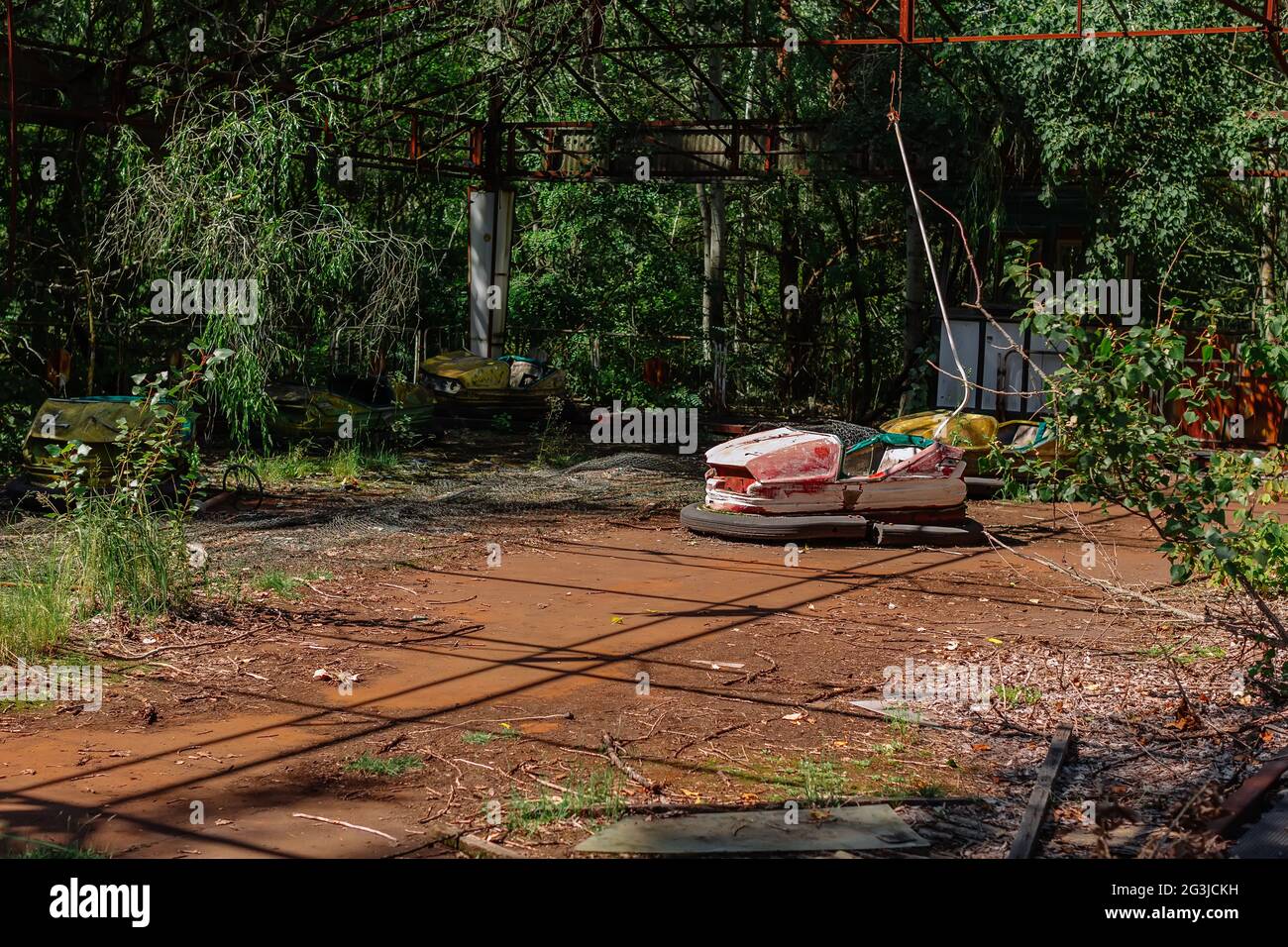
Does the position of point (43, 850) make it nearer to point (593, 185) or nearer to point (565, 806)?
point (565, 806)

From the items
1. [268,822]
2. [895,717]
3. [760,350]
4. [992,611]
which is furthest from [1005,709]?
[760,350]

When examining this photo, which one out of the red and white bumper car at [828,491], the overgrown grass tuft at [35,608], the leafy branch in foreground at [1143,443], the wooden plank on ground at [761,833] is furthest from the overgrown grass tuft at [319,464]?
the wooden plank on ground at [761,833]

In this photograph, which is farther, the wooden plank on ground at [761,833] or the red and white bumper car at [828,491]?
the red and white bumper car at [828,491]

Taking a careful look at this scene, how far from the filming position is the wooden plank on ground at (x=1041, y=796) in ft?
Result: 14.8

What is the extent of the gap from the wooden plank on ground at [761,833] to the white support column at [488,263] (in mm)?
15561

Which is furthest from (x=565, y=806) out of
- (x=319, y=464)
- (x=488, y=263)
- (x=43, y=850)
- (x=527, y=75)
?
(x=488, y=263)

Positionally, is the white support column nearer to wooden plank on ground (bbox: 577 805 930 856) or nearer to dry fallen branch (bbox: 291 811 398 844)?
dry fallen branch (bbox: 291 811 398 844)

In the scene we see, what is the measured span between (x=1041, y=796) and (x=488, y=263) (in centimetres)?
1585

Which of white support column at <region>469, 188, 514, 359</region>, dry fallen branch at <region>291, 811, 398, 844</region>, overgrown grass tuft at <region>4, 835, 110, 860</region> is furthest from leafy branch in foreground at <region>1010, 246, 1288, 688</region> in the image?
white support column at <region>469, 188, 514, 359</region>

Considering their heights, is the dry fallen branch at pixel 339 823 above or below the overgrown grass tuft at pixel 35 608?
below

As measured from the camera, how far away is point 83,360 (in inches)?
574

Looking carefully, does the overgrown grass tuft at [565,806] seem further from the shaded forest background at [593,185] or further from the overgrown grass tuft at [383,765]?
the shaded forest background at [593,185]

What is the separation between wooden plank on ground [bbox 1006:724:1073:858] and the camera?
14.8 feet
